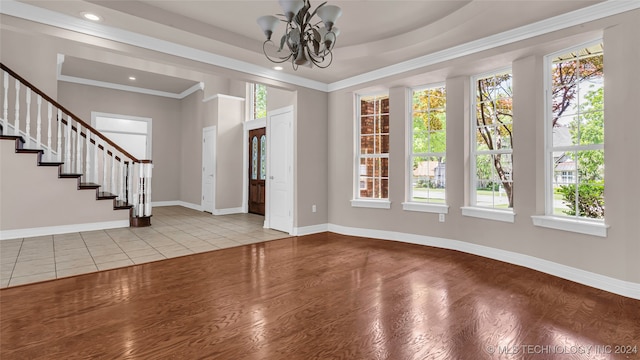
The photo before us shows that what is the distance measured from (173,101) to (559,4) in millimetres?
8924

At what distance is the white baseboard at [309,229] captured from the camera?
5.12 m

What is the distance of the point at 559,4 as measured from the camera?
283cm

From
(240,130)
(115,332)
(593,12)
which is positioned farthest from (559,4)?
(240,130)

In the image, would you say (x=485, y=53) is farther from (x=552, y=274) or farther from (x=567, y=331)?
(x=567, y=331)

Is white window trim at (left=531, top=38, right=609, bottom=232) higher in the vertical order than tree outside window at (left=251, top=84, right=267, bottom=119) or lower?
lower

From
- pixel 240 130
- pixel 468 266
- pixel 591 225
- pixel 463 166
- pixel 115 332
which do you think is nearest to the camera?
pixel 115 332

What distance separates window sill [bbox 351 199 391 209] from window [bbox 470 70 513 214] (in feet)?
4.06

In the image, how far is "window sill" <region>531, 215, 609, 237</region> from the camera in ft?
9.39

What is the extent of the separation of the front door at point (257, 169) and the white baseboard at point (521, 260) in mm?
2693

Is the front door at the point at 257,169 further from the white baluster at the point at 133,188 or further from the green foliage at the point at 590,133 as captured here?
the green foliage at the point at 590,133

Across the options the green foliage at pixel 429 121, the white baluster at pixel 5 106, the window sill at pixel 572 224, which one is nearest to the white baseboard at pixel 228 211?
the white baluster at pixel 5 106

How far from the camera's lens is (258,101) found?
305 inches

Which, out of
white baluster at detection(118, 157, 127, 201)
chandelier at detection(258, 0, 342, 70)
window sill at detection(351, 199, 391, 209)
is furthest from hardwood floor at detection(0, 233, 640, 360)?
white baluster at detection(118, 157, 127, 201)

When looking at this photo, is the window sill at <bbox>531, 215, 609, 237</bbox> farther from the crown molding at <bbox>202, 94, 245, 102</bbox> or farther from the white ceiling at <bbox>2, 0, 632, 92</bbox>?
the crown molding at <bbox>202, 94, 245, 102</bbox>
